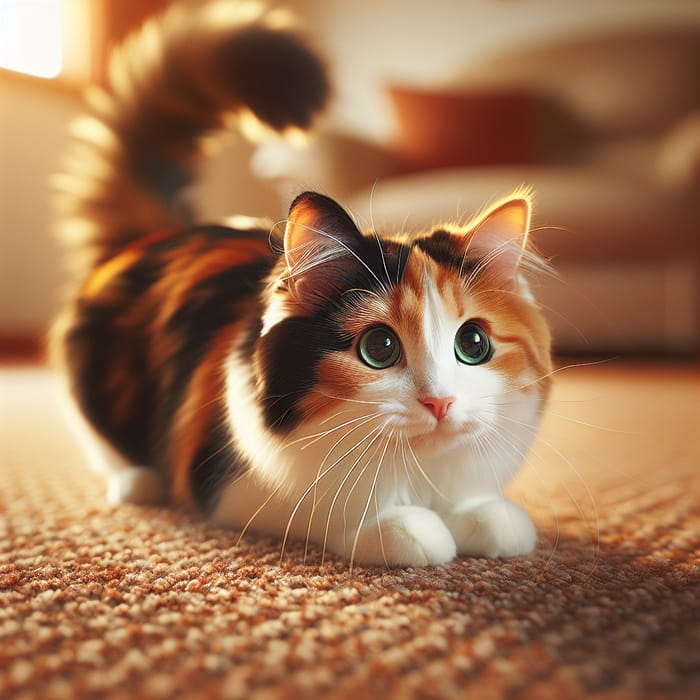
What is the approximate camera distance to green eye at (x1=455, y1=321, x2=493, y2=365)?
0.72 meters

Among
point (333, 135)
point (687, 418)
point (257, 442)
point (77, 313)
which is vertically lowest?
point (687, 418)

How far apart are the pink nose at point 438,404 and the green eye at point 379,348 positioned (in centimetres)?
6

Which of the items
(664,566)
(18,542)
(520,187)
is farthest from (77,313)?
(664,566)

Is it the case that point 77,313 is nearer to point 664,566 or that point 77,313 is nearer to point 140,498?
point 140,498


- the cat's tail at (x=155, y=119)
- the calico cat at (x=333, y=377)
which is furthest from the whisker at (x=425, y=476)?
the cat's tail at (x=155, y=119)

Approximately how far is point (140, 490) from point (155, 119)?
2.21 ft

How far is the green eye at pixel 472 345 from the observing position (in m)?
0.72

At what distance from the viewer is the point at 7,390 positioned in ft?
7.89

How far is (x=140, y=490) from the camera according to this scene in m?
1.04

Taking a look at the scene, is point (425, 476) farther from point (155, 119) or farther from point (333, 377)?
point (155, 119)

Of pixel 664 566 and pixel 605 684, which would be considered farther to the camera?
pixel 664 566

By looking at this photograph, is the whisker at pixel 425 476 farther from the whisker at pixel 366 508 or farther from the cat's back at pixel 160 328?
the cat's back at pixel 160 328

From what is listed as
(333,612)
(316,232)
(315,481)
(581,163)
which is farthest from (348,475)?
(581,163)

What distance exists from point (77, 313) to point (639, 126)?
3.01 meters
